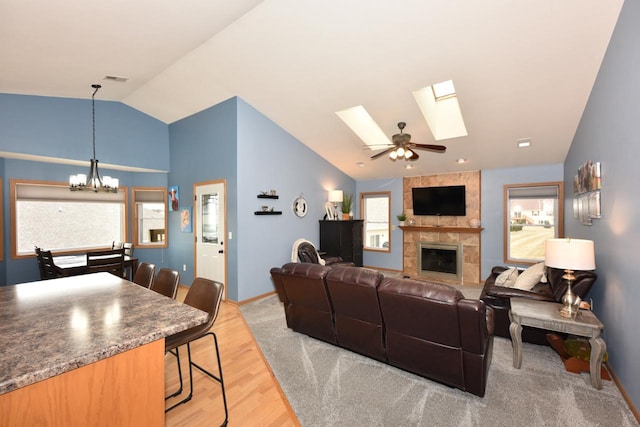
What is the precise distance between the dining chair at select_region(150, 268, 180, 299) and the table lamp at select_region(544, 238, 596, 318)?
3.42 m

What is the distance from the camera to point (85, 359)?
3.57 ft

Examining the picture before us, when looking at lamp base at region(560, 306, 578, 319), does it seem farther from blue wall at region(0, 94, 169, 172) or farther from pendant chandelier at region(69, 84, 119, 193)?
blue wall at region(0, 94, 169, 172)

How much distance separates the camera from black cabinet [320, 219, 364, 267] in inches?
246

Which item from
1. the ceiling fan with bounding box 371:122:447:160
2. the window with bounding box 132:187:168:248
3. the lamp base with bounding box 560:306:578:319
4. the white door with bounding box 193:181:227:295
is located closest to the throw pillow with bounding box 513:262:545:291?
the lamp base with bounding box 560:306:578:319

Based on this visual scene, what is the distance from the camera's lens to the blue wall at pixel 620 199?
7.18 ft

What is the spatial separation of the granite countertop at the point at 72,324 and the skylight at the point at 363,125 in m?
3.98

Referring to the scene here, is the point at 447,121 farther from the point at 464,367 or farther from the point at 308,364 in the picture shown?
the point at 308,364

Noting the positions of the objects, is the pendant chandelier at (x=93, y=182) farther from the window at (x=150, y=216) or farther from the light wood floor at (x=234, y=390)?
the light wood floor at (x=234, y=390)

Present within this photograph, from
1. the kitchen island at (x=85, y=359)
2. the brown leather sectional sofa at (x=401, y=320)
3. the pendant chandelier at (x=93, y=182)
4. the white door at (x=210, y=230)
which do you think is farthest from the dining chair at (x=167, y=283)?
the pendant chandelier at (x=93, y=182)

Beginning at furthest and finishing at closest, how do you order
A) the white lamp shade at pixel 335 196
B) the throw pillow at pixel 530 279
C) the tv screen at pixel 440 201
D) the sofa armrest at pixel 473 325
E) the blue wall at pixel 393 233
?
the blue wall at pixel 393 233
the white lamp shade at pixel 335 196
the tv screen at pixel 440 201
the throw pillow at pixel 530 279
the sofa armrest at pixel 473 325

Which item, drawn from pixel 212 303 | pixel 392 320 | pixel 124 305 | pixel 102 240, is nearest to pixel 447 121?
pixel 392 320

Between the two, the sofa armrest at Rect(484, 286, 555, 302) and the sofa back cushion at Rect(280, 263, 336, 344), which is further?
the sofa armrest at Rect(484, 286, 555, 302)

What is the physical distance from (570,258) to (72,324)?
366cm

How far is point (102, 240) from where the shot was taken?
18.7 ft
